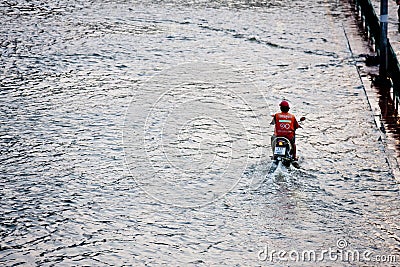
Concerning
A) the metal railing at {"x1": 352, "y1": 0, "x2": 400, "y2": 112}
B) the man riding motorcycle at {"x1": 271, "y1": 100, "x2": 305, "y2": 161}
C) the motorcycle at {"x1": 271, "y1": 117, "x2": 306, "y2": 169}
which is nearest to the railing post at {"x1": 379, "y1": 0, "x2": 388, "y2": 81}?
the metal railing at {"x1": 352, "y1": 0, "x2": 400, "y2": 112}

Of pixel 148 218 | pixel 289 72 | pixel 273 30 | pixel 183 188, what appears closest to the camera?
pixel 148 218

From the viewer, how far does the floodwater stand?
37.3 ft

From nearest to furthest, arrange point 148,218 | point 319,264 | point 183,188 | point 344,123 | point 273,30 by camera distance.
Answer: point 319,264 → point 148,218 → point 183,188 → point 344,123 → point 273,30

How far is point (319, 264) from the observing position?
1062 cm

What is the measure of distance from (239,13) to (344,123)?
12287 mm

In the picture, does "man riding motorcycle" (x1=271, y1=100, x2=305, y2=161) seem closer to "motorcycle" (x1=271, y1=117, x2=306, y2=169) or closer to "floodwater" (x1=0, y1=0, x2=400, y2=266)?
"motorcycle" (x1=271, y1=117, x2=306, y2=169)

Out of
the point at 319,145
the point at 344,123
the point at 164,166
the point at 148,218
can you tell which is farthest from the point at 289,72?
the point at 148,218

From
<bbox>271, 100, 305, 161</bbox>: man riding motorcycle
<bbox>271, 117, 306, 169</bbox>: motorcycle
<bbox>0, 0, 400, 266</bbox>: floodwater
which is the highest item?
<bbox>271, 100, 305, 161</bbox>: man riding motorcycle

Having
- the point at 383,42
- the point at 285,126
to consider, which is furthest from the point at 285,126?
the point at 383,42

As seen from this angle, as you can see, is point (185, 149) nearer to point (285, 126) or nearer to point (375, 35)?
point (285, 126)

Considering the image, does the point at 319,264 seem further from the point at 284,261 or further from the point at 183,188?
the point at 183,188

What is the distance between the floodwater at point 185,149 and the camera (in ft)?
37.3

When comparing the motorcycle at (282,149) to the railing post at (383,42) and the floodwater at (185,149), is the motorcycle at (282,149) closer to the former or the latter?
the floodwater at (185,149)

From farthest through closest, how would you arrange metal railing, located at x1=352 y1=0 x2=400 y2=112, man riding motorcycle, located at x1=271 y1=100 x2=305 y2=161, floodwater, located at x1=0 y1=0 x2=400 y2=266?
metal railing, located at x1=352 y1=0 x2=400 y2=112 < man riding motorcycle, located at x1=271 y1=100 x2=305 y2=161 < floodwater, located at x1=0 y1=0 x2=400 y2=266
